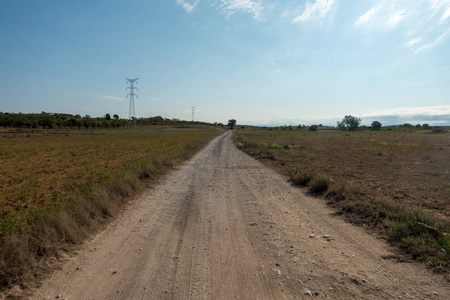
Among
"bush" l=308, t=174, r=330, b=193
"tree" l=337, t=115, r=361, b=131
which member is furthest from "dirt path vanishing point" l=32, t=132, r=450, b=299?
"tree" l=337, t=115, r=361, b=131

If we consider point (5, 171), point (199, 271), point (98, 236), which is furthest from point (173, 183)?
point (5, 171)

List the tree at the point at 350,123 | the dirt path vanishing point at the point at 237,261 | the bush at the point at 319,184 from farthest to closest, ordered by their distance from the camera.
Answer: the tree at the point at 350,123 < the bush at the point at 319,184 < the dirt path vanishing point at the point at 237,261

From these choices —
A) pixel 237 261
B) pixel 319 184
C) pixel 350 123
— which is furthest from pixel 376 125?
pixel 237 261

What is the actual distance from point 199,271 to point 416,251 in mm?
3732

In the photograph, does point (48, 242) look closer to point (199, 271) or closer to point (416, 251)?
point (199, 271)

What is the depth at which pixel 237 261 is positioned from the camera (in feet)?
13.4

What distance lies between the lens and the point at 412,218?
17.6 feet

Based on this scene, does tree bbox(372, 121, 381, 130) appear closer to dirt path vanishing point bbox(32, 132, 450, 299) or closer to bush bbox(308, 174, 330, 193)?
bush bbox(308, 174, 330, 193)

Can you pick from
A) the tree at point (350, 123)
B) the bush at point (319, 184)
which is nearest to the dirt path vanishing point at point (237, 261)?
the bush at point (319, 184)

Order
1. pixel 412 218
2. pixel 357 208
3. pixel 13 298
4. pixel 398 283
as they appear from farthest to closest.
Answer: pixel 357 208
pixel 412 218
pixel 398 283
pixel 13 298

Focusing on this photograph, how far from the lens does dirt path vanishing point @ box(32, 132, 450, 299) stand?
329 cm

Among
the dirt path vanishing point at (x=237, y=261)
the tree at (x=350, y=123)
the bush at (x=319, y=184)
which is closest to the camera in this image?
the dirt path vanishing point at (x=237, y=261)

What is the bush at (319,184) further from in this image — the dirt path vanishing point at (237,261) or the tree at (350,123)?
the tree at (350,123)

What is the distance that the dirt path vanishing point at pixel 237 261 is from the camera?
329 centimetres
